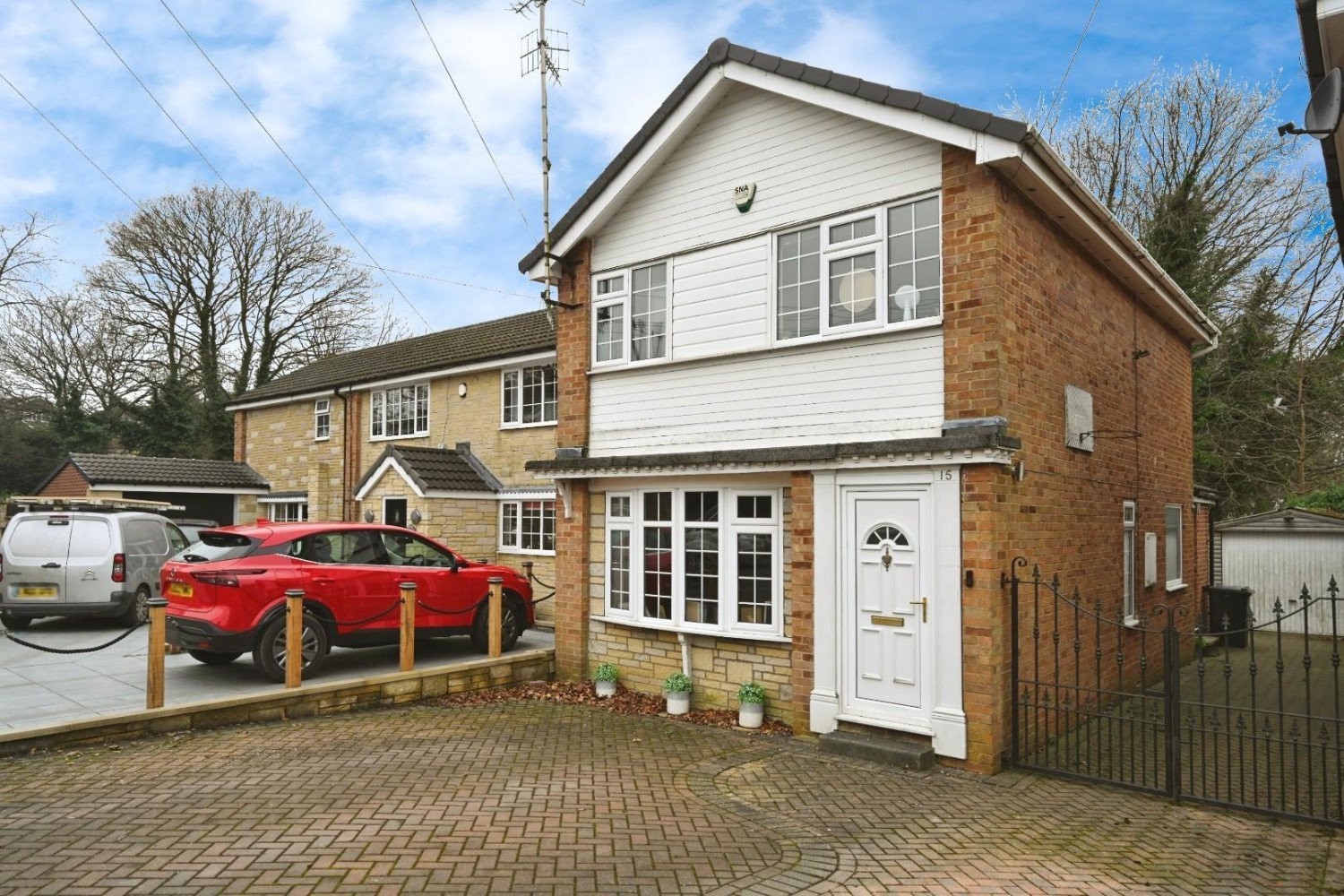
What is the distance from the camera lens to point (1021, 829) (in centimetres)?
582

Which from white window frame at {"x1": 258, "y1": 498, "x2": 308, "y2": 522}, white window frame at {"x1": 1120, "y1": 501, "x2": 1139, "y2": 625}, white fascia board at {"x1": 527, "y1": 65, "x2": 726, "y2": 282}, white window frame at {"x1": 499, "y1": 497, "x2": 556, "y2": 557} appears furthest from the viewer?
white window frame at {"x1": 258, "y1": 498, "x2": 308, "y2": 522}

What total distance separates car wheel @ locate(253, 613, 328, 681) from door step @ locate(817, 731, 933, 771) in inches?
220

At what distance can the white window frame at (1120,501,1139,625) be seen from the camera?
416 inches

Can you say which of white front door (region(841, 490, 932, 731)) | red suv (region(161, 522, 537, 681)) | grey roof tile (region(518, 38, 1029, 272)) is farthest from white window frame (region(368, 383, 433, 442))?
white front door (region(841, 490, 932, 731))

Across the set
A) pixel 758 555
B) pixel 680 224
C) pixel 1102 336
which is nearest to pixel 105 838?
pixel 758 555

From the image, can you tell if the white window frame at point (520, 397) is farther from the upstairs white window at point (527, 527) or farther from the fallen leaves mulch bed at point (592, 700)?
the fallen leaves mulch bed at point (592, 700)

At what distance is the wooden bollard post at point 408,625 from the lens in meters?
9.86

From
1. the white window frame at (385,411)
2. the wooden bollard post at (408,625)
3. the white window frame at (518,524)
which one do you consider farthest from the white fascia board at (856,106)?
the white window frame at (385,411)

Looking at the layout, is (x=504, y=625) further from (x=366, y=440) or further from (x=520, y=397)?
(x=366, y=440)

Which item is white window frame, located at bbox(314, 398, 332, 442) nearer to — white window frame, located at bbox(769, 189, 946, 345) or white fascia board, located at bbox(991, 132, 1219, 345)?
white window frame, located at bbox(769, 189, 946, 345)

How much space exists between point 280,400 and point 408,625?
49.6ft

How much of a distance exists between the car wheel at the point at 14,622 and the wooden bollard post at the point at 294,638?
6787mm

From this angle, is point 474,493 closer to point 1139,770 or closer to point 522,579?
point 522,579

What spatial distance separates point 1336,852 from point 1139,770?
190cm
